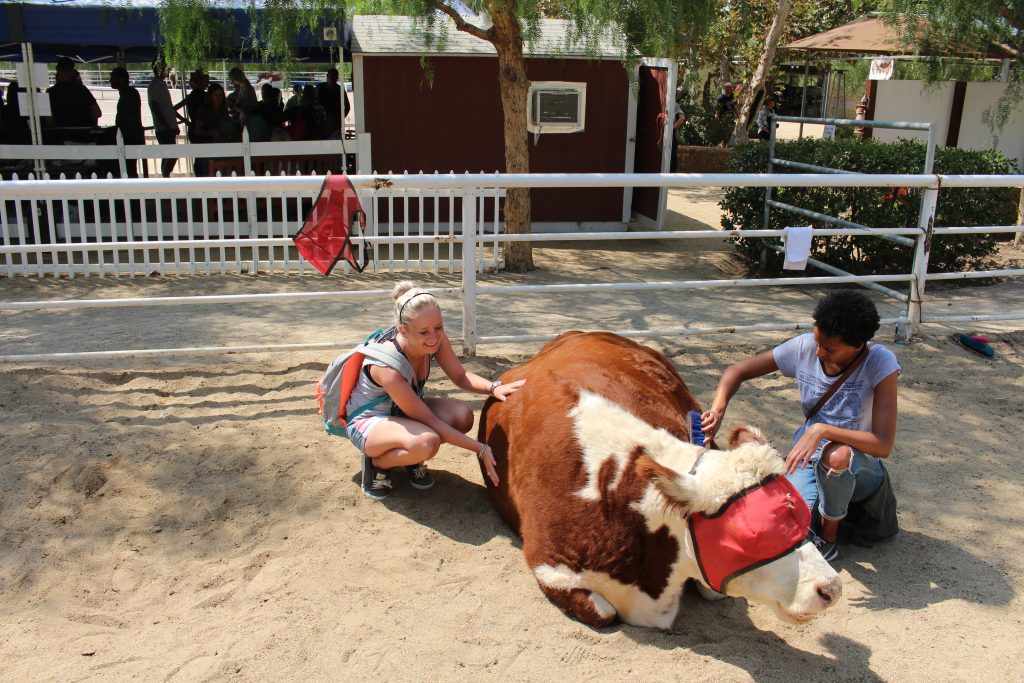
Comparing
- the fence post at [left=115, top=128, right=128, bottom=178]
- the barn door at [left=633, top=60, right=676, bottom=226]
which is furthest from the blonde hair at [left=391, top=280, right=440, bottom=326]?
the barn door at [left=633, top=60, right=676, bottom=226]

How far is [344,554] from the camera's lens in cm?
355

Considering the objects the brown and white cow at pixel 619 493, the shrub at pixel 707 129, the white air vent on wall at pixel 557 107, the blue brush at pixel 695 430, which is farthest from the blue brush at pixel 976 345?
the shrub at pixel 707 129

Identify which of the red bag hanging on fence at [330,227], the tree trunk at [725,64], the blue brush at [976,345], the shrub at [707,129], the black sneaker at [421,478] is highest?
the tree trunk at [725,64]

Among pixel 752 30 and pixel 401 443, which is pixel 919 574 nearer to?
pixel 401 443

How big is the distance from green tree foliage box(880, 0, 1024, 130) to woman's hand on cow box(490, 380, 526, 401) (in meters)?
7.61

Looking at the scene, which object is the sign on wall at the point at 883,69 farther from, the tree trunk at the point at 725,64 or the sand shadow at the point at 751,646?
the sand shadow at the point at 751,646

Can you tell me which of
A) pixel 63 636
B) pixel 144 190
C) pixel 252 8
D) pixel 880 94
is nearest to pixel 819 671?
pixel 63 636

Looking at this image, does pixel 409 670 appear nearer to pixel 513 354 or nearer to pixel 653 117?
A: pixel 513 354

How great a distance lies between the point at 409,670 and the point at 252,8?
667 cm

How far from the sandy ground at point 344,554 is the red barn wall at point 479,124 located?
6178mm

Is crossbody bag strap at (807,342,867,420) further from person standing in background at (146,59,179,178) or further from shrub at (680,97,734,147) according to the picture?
shrub at (680,97,734,147)

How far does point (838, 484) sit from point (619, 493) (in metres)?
1.05

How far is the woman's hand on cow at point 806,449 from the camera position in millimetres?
3273

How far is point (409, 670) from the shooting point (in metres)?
2.88
